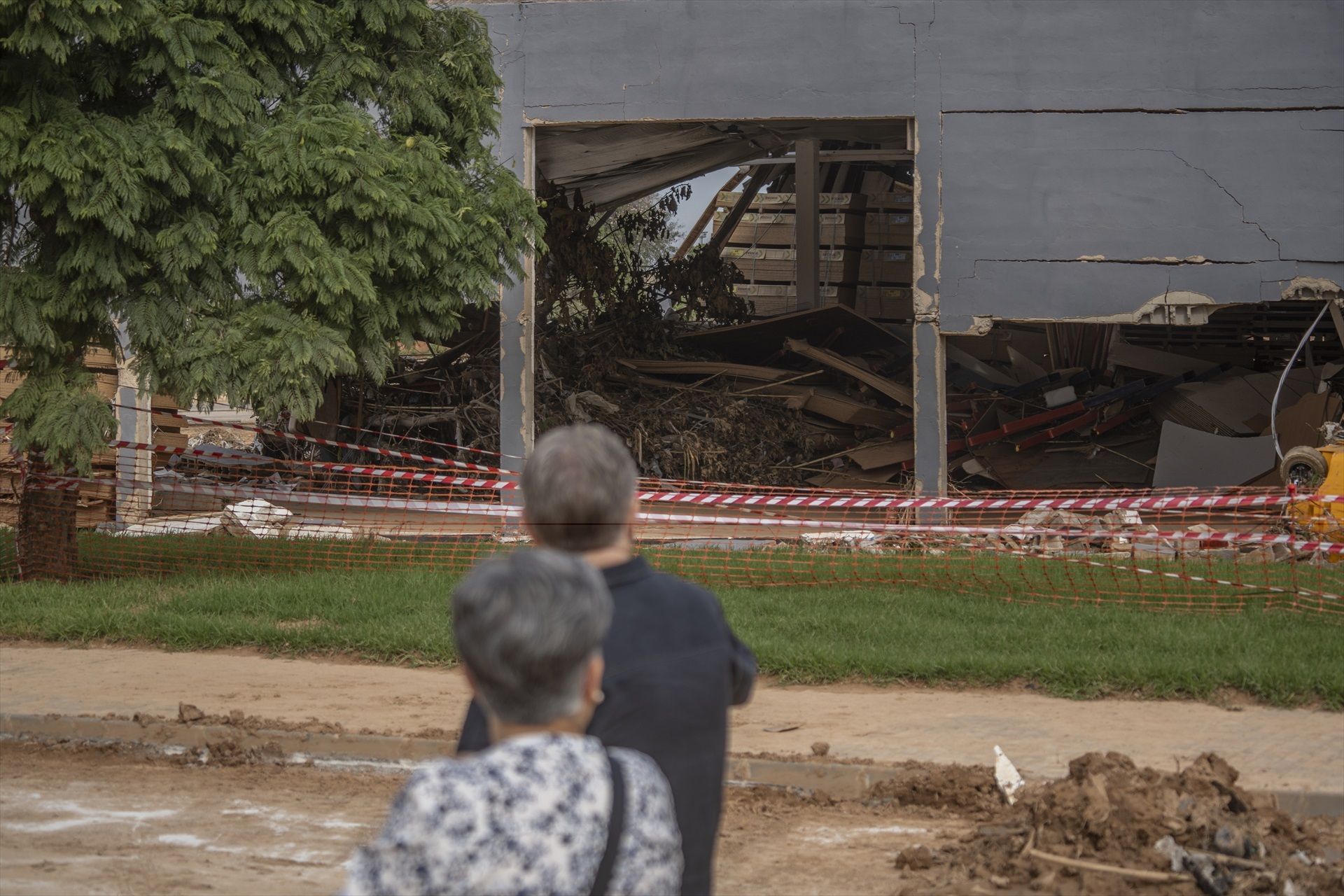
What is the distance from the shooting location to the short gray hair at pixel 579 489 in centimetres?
264

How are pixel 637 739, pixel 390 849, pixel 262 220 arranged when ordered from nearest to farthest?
1. pixel 390 849
2. pixel 637 739
3. pixel 262 220

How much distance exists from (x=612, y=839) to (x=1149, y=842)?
3555mm

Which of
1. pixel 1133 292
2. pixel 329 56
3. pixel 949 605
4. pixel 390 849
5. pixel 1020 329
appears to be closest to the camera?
pixel 390 849

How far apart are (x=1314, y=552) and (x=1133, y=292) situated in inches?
142

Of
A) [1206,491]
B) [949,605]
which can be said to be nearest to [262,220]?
[949,605]

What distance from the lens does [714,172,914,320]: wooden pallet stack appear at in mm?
24266

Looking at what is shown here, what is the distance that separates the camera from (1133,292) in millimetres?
14773

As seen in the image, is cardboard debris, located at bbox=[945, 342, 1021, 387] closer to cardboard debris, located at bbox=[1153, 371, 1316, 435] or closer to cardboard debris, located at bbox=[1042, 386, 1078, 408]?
cardboard debris, located at bbox=[1042, 386, 1078, 408]

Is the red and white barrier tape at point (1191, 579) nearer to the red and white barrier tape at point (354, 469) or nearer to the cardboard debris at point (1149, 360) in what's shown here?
the red and white barrier tape at point (354, 469)

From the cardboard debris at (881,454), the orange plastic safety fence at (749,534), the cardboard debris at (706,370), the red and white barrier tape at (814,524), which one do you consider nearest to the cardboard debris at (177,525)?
the orange plastic safety fence at (749,534)

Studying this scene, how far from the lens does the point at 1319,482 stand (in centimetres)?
1419

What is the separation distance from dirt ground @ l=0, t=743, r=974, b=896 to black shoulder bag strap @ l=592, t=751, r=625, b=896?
10.7 feet

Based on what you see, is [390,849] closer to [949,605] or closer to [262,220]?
[949,605]

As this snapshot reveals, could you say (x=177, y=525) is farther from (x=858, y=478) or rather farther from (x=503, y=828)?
(x=503, y=828)
